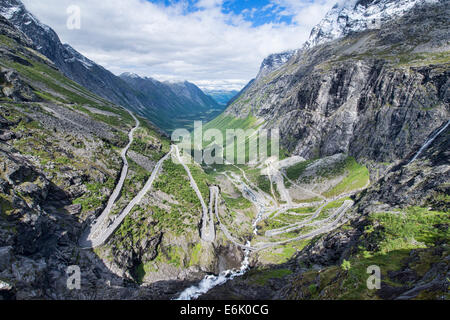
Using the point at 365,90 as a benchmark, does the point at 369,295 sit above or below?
below

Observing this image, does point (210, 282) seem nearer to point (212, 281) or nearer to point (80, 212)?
point (212, 281)

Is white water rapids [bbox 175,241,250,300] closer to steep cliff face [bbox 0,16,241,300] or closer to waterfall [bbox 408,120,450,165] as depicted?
steep cliff face [bbox 0,16,241,300]

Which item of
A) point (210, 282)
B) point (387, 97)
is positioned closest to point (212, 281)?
point (210, 282)

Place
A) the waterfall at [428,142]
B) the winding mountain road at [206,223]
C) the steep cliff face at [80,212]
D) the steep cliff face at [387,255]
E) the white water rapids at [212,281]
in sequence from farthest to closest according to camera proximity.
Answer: the waterfall at [428,142]
the winding mountain road at [206,223]
the white water rapids at [212,281]
the steep cliff face at [80,212]
the steep cliff face at [387,255]

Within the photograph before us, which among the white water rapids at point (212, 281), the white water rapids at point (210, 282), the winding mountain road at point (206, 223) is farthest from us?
the winding mountain road at point (206, 223)

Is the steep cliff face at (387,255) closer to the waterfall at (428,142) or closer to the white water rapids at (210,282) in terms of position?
the white water rapids at (210,282)

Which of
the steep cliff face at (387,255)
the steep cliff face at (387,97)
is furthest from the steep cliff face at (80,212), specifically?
the steep cliff face at (387,97)

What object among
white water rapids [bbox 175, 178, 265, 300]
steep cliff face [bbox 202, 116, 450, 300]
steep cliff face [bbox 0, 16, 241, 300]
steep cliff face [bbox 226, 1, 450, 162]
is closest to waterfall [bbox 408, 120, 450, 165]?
steep cliff face [bbox 226, 1, 450, 162]

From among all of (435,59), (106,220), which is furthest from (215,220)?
(435,59)
